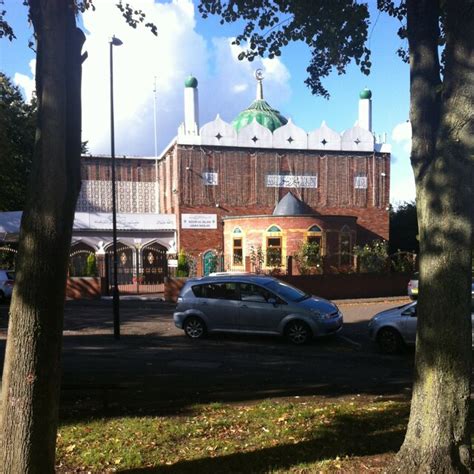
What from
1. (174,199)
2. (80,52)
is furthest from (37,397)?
(174,199)

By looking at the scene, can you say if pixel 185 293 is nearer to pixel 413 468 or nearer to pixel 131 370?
pixel 131 370

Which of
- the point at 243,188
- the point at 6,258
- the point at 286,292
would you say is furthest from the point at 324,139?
the point at 286,292

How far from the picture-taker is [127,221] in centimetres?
3250

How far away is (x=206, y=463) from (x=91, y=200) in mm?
33171

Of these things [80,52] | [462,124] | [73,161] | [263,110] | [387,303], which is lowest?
[387,303]

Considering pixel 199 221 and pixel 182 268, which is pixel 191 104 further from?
pixel 182 268

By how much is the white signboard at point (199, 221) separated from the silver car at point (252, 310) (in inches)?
747

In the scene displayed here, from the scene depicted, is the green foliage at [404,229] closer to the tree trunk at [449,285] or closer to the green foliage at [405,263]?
the green foliage at [405,263]

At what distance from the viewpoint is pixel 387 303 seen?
70.0 ft

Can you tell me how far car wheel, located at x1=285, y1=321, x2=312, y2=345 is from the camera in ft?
40.0

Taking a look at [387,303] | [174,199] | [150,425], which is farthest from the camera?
[174,199]

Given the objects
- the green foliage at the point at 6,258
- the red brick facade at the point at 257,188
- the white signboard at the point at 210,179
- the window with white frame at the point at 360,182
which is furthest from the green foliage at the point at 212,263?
the window with white frame at the point at 360,182

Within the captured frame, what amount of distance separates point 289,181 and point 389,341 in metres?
23.7

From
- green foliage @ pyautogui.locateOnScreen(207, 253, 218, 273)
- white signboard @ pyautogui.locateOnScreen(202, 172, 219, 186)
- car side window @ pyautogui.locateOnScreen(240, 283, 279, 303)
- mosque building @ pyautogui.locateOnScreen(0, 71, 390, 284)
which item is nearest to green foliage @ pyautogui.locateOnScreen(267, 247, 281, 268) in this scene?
mosque building @ pyautogui.locateOnScreen(0, 71, 390, 284)
